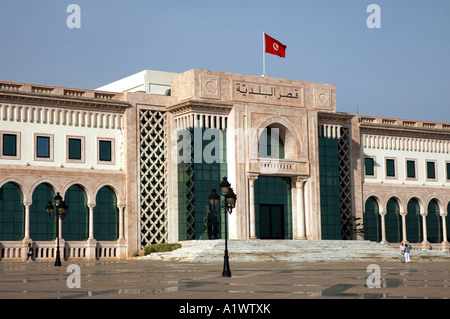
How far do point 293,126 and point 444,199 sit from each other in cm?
1622

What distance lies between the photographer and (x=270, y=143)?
161 feet

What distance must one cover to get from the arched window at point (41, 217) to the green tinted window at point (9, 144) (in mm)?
2420

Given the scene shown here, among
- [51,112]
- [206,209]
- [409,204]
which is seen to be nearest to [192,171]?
[206,209]

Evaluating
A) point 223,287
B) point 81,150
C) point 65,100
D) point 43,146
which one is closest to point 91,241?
point 81,150

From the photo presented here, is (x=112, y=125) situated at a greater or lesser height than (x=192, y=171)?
greater

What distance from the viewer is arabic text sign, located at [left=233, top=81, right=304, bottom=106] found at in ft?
156

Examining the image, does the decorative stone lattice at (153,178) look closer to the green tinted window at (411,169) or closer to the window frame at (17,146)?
the window frame at (17,146)

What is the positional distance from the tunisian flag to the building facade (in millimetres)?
2246

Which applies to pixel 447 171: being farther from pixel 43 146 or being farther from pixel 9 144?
pixel 9 144

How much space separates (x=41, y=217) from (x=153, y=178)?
715 centimetres

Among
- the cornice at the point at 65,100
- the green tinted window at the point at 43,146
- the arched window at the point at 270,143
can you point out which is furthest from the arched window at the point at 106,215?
the arched window at the point at 270,143
